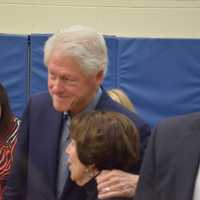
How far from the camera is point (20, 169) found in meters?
1.53

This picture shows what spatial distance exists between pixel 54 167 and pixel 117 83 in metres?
3.21

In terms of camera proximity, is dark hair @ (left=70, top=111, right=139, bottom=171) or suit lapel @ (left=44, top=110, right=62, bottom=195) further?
suit lapel @ (left=44, top=110, right=62, bottom=195)

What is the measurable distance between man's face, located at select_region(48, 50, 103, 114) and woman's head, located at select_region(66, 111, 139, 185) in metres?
0.09

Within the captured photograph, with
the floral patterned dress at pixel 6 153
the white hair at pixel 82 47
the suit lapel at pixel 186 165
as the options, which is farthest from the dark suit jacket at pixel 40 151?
the floral patterned dress at pixel 6 153

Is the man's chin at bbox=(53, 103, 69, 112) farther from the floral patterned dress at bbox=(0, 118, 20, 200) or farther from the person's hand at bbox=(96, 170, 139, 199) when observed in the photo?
the floral patterned dress at bbox=(0, 118, 20, 200)

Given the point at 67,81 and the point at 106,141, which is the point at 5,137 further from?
the point at 106,141

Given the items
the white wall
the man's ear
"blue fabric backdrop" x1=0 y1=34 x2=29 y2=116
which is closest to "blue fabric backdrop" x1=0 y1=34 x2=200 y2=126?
"blue fabric backdrop" x1=0 y1=34 x2=29 y2=116

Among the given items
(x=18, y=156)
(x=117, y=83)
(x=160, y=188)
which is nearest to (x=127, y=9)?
(x=117, y=83)

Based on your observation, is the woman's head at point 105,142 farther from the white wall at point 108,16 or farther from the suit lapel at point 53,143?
the white wall at point 108,16

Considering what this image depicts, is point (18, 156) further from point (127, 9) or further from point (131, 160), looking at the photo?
point (127, 9)

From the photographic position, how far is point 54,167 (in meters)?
1.38

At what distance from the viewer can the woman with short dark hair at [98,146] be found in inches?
47.3

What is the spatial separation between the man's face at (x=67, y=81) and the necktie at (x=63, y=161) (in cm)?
10

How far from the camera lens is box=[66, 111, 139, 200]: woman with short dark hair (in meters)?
Result: 1.20
